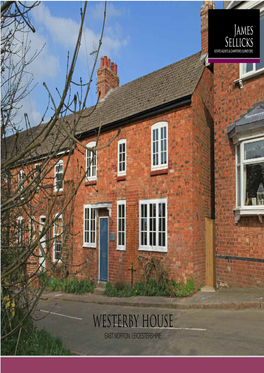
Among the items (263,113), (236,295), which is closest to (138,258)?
→ (236,295)

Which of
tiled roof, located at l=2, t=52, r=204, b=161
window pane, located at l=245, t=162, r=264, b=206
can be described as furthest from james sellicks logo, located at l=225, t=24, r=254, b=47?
window pane, located at l=245, t=162, r=264, b=206

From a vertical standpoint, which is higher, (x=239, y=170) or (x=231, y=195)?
(x=239, y=170)

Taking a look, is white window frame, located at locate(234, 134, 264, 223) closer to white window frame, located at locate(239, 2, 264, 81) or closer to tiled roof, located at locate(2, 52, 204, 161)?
white window frame, located at locate(239, 2, 264, 81)

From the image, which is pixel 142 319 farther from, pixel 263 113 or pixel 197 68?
pixel 197 68

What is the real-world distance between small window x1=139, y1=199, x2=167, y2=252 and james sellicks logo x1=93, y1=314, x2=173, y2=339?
3105mm

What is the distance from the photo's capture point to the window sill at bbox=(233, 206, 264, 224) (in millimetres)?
9094

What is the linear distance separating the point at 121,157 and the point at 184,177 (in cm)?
368

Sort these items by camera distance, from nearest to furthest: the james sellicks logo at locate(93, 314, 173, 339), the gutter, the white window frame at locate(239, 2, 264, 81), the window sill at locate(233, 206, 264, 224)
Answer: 1. the james sellicks logo at locate(93, 314, 173, 339)
2. the window sill at locate(233, 206, 264, 224)
3. the white window frame at locate(239, 2, 264, 81)
4. the gutter

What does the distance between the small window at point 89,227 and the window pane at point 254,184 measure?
24.4 ft

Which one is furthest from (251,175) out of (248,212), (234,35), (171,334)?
(171,334)

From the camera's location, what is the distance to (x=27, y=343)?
15.7 ft

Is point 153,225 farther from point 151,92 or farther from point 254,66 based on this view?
point 254,66

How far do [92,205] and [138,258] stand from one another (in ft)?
11.6

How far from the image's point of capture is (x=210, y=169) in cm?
1205
